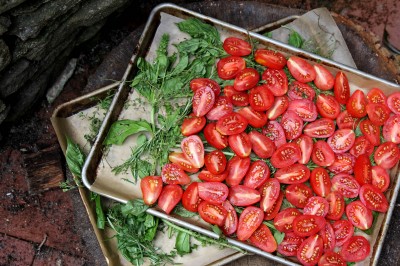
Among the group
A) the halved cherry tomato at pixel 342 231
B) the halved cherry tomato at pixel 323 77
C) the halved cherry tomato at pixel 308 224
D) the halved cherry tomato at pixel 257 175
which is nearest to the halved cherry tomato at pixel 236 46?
the halved cherry tomato at pixel 323 77

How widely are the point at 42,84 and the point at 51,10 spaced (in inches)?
36.7

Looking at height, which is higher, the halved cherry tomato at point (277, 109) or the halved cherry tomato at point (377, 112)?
the halved cherry tomato at point (377, 112)

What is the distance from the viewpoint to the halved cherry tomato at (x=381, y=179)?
10.6 feet

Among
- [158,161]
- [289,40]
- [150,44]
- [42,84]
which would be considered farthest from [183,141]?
[42,84]

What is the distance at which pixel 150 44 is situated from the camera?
3.43m

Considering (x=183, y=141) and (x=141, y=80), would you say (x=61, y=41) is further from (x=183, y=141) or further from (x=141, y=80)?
(x=183, y=141)

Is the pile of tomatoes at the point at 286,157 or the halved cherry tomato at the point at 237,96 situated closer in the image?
the pile of tomatoes at the point at 286,157

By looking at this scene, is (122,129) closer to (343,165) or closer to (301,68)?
(301,68)

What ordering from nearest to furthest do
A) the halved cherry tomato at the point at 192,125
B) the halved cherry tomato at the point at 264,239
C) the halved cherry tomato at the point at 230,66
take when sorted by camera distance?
the halved cherry tomato at the point at 264,239, the halved cherry tomato at the point at 192,125, the halved cherry tomato at the point at 230,66

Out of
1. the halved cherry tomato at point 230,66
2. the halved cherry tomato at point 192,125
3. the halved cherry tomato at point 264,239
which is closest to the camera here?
the halved cherry tomato at point 264,239

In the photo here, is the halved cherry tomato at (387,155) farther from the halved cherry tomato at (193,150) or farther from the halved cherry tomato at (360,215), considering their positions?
the halved cherry tomato at (193,150)

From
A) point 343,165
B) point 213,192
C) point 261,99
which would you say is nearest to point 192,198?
point 213,192

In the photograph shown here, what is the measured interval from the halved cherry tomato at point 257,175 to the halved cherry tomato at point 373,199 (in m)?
0.54

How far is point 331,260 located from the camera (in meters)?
3.12
